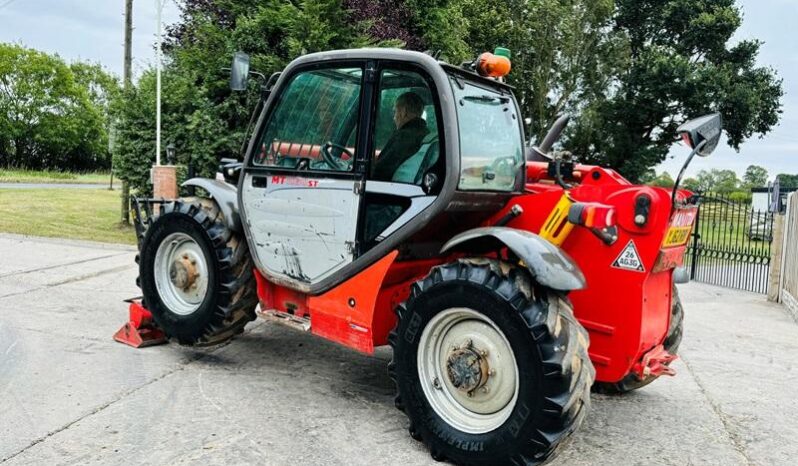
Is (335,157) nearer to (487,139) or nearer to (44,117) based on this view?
(487,139)

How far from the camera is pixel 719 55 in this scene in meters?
27.6

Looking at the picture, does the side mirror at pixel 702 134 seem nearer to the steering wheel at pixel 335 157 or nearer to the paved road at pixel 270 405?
the paved road at pixel 270 405

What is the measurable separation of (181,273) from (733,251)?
31.6 ft

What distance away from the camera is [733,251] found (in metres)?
10.7

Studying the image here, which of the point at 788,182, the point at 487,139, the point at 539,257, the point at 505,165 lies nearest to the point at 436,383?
the point at 539,257

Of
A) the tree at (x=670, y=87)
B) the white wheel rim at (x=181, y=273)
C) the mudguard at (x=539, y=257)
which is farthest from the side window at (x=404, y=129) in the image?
the tree at (x=670, y=87)

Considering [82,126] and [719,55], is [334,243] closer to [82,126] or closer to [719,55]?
[719,55]

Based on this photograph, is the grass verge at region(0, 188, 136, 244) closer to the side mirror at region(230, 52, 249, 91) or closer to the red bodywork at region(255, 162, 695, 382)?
the side mirror at region(230, 52, 249, 91)

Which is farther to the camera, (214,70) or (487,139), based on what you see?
(214,70)

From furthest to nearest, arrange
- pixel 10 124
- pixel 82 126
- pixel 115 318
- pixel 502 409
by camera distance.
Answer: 1. pixel 82 126
2. pixel 10 124
3. pixel 115 318
4. pixel 502 409

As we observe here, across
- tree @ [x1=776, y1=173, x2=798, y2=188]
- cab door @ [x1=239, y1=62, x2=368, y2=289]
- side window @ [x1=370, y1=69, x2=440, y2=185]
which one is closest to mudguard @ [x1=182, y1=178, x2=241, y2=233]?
cab door @ [x1=239, y1=62, x2=368, y2=289]

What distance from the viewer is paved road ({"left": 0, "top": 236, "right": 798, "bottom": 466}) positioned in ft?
10.8

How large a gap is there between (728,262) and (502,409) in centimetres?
939

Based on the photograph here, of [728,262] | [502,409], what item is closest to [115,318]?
[502,409]
